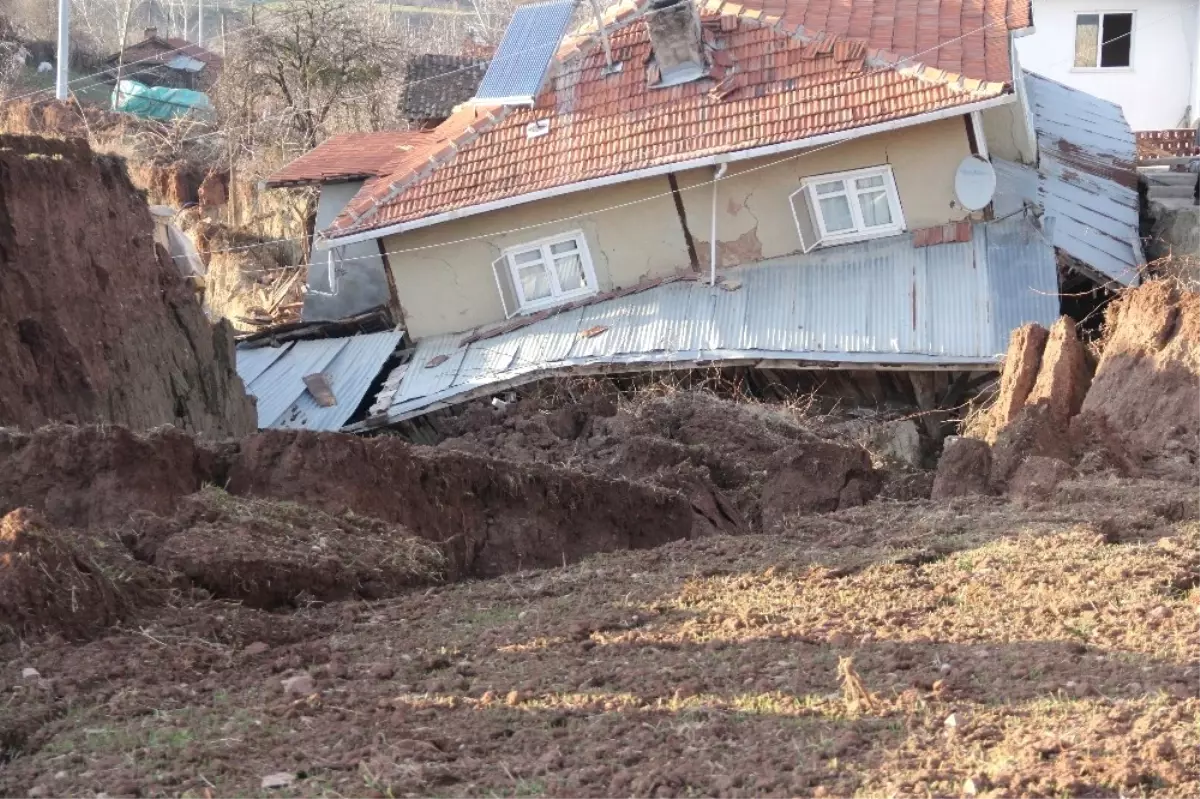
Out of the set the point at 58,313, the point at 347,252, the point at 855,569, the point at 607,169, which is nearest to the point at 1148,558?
the point at 855,569

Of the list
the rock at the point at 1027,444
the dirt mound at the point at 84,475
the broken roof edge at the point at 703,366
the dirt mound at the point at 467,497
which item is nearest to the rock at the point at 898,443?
the broken roof edge at the point at 703,366

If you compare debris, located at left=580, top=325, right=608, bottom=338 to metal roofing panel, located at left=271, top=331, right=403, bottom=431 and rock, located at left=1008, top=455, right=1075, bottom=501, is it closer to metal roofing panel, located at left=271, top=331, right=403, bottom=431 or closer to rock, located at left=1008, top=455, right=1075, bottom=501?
metal roofing panel, located at left=271, top=331, right=403, bottom=431

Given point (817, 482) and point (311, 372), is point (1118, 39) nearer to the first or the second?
point (311, 372)

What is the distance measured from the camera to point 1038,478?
10.1 m

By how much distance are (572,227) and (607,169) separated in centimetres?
125

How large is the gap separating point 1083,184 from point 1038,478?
518 inches

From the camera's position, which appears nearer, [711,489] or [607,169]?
[711,489]

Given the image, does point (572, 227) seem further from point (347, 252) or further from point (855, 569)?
point (855, 569)

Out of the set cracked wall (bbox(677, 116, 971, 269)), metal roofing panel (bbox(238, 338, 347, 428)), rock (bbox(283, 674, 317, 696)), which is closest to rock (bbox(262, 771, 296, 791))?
rock (bbox(283, 674, 317, 696))

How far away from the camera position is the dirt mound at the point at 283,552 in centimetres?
791

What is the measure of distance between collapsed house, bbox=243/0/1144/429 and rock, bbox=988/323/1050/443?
13.9 ft

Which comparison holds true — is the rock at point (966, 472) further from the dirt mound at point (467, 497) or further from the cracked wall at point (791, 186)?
the cracked wall at point (791, 186)

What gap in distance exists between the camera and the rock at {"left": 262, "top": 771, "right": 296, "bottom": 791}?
4.90 metres

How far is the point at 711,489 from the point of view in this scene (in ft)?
40.3
